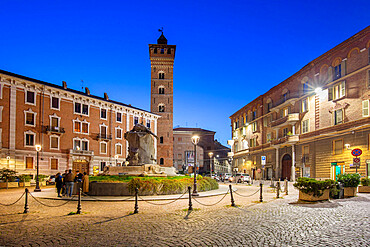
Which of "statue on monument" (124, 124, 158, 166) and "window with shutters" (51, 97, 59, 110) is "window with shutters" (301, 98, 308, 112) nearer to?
"statue on monument" (124, 124, 158, 166)

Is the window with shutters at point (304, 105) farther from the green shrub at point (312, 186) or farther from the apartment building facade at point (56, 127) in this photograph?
the green shrub at point (312, 186)

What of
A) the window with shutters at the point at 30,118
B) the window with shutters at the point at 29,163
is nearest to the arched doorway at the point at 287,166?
the window with shutters at the point at 29,163

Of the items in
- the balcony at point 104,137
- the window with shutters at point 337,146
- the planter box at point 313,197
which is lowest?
the planter box at point 313,197

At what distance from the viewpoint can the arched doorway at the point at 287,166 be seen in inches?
1739

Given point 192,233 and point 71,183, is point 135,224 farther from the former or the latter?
point 71,183

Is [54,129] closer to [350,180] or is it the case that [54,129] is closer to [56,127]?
[56,127]

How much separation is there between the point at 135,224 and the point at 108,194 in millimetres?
8566

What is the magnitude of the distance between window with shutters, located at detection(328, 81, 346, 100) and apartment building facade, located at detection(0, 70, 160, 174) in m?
25.5

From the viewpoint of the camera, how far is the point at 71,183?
1736 centimetres

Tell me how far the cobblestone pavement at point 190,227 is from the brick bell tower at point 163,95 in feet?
189

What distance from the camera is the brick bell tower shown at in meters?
70.2

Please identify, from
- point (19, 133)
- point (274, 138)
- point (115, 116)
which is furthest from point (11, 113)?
point (274, 138)

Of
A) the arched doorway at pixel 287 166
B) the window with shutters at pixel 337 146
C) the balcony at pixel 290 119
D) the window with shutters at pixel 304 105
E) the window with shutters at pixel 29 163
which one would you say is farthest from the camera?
the arched doorway at pixel 287 166

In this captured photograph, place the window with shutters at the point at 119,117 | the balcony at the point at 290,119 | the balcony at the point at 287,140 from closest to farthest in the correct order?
1. the balcony at the point at 287,140
2. the balcony at the point at 290,119
3. the window with shutters at the point at 119,117
